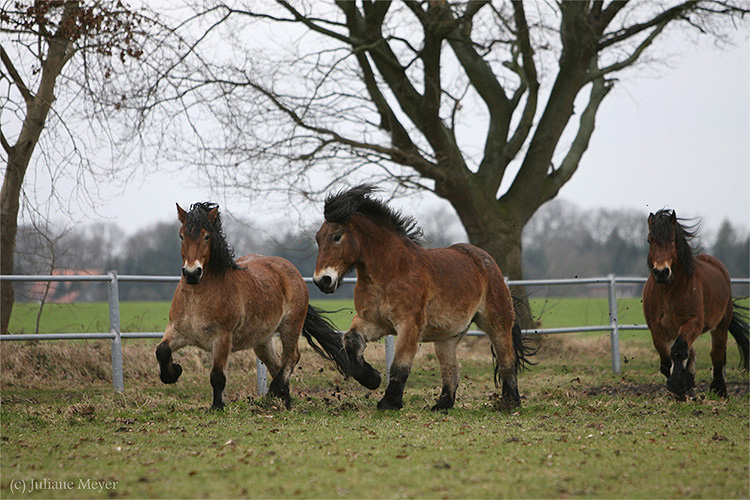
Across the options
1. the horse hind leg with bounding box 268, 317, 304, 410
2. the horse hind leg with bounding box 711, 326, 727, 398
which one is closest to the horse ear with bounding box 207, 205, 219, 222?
the horse hind leg with bounding box 268, 317, 304, 410

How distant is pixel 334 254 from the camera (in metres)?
6.83

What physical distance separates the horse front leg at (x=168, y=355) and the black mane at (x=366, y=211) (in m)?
1.75

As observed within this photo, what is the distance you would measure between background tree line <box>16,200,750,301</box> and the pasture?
232cm

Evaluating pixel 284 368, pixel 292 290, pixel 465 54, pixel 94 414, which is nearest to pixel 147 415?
pixel 94 414

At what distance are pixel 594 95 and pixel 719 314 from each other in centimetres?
1013

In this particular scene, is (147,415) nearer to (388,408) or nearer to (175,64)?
(388,408)

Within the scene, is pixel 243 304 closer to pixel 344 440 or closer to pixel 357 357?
pixel 357 357

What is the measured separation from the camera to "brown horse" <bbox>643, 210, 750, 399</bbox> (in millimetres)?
8148

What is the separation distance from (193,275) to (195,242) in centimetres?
34

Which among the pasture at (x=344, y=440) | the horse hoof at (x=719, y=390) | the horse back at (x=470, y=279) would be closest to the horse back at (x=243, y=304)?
the pasture at (x=344, y=440)

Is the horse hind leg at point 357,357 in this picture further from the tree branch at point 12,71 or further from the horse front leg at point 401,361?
the tree branch at point 12,71

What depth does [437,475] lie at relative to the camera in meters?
4.17

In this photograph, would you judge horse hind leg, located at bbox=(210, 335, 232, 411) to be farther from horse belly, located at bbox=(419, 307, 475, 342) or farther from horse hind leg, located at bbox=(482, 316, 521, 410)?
horse hind leg, located at bbox=(482, 316, 521, 410)

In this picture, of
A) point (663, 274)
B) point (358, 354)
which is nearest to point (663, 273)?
point (663, 274)
